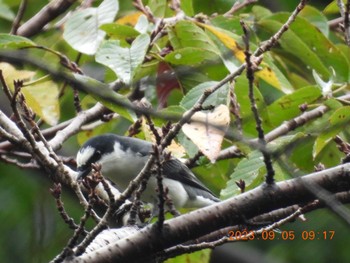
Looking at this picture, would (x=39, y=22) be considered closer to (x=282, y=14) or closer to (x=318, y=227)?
(x=282, y=14)

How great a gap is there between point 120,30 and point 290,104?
848 mm

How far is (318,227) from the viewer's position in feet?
19.9

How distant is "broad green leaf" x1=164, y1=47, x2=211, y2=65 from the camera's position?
362 cm

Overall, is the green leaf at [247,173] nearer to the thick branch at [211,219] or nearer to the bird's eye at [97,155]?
the thick branch at [211,219]

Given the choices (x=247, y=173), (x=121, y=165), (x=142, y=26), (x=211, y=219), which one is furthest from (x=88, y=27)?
(x=211, y=219)

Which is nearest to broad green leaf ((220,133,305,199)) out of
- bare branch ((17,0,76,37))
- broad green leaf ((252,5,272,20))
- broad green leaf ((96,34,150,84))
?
broad green leaf ((96,34,150,84))

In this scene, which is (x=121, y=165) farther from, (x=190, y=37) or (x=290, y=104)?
(x=290, y=104)

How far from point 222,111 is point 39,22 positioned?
5.09 ft

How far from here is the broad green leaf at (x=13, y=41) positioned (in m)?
3.59

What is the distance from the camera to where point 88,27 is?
12.6 feet

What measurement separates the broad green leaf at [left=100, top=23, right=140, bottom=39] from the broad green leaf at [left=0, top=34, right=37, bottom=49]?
349 mm

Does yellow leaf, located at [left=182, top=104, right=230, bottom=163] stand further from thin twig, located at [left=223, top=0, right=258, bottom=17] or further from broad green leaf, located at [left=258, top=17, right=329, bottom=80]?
thin twig, located at [left=223, top=0, right=258, bottom=17]

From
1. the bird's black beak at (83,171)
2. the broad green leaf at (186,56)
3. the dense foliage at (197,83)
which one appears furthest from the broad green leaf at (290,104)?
the bird's black beak at (83,171)

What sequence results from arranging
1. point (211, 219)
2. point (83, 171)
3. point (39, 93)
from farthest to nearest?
point (83, 171) < point (39, 93) < point (211, 219)
